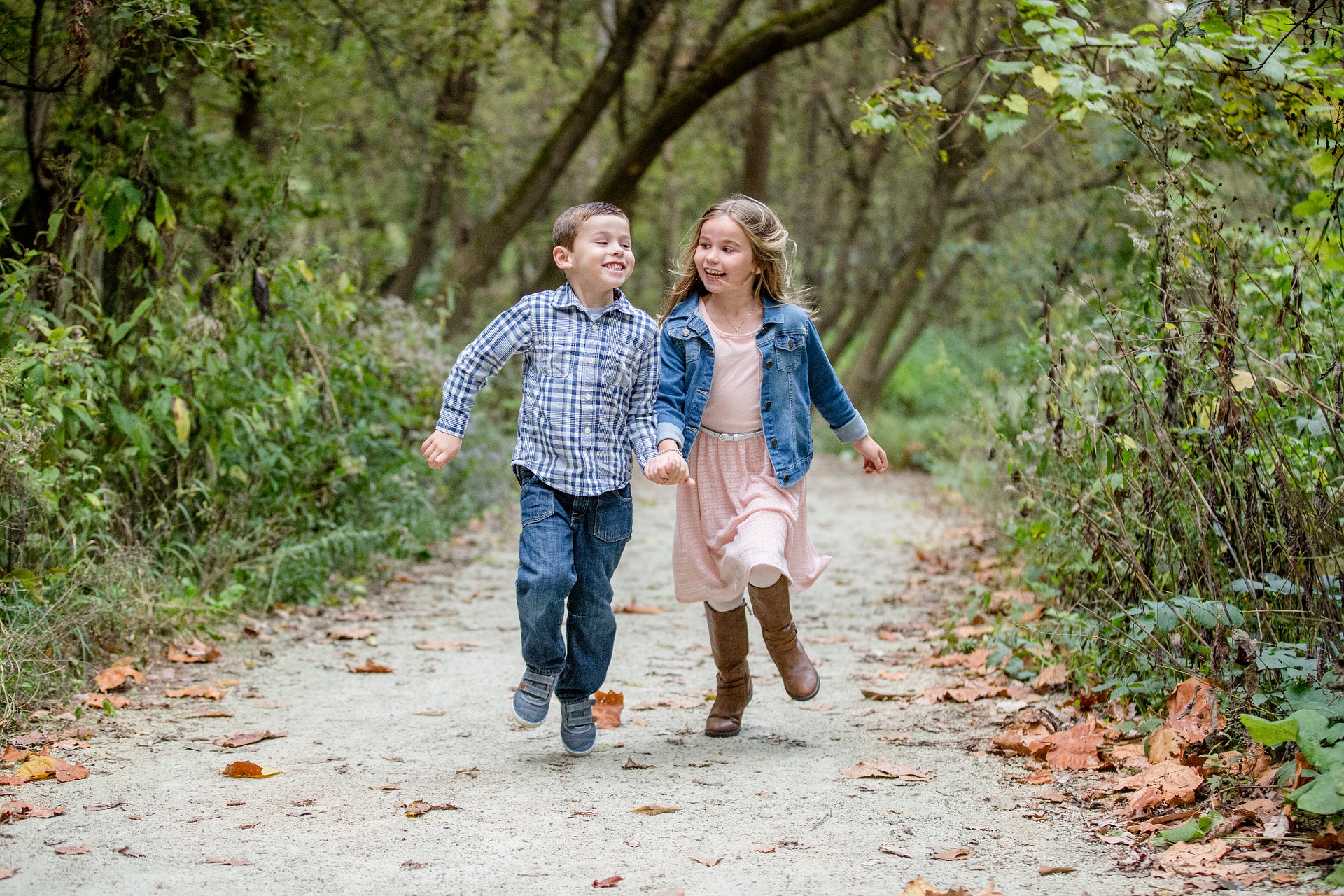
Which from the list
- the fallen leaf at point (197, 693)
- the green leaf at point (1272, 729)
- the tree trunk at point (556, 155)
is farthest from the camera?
the tree trunk at point (556, 155)

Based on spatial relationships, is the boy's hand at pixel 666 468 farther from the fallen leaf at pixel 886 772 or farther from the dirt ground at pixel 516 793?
the fallen leaf at pixel 886 772

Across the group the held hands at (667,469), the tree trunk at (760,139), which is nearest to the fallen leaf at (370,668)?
the held hands at (667,469)

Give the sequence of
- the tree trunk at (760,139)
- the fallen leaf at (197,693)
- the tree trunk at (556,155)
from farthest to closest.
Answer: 1. the tree trunk at (760,139)
2. the tree trunk at (556,155)
3. the fallen leaf at (197,693)

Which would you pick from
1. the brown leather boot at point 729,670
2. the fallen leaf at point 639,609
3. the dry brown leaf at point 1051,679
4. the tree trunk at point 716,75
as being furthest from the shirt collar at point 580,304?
the tree trunk at point 716,75

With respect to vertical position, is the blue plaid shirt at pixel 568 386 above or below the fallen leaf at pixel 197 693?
above

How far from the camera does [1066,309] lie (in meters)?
6.77

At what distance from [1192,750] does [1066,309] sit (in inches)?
151

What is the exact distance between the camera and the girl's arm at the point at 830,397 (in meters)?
4.11

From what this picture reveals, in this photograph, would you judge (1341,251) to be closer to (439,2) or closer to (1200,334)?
(1200,334)

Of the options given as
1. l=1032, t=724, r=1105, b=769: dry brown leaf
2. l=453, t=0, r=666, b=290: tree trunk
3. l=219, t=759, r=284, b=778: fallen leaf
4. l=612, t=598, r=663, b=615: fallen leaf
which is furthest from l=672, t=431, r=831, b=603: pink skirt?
l=453, t=0, r=666, b=290: tree trunk

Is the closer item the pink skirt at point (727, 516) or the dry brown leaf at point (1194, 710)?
the dry brown leaf at point (1194, 710)

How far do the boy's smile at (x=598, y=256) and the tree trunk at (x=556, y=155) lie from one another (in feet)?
23.5

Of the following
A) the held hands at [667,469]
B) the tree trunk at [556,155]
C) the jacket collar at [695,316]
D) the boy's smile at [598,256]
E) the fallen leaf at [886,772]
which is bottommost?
the fallen leaf at [886,772]

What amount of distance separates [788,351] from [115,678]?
2.71 m
